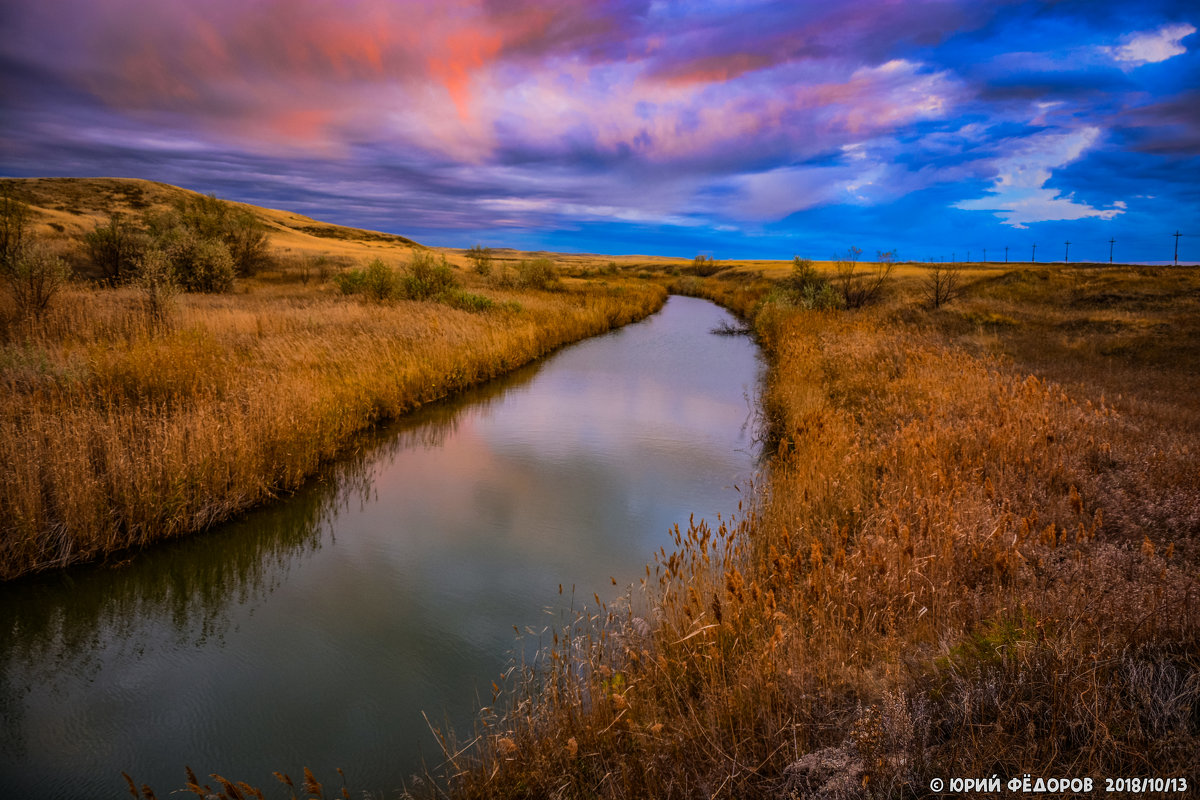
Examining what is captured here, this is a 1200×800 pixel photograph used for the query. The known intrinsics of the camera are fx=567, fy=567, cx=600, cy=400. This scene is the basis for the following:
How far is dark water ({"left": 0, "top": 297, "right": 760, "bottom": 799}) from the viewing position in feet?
11.5

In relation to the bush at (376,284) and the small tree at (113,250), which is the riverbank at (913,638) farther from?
the small tree at (113,250)

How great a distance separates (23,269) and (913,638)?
15141 mm

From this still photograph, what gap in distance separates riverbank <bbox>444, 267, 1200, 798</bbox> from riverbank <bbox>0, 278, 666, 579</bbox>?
172 inches

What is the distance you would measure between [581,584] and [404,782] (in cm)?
239

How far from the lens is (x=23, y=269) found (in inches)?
420

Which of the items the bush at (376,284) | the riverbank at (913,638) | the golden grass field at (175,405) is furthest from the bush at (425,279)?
the riverbank at (913,638)

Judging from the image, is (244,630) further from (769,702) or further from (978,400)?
(978,400)

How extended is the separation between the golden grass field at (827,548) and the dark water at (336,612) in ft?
1.59

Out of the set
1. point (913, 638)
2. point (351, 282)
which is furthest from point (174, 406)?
point (351, 282)

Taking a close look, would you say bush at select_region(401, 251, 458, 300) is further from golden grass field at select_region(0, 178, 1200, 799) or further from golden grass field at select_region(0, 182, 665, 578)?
golden grass field at select_region(0, 178, 1200, 799)

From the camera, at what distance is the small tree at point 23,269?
10.0 metres

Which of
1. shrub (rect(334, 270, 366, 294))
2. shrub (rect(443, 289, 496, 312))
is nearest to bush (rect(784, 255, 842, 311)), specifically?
shrub (rect(443, 289, 496, 312))

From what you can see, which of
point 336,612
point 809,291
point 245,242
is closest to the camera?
point 336,612

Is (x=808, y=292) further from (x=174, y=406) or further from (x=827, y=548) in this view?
(x=174, y=406)
